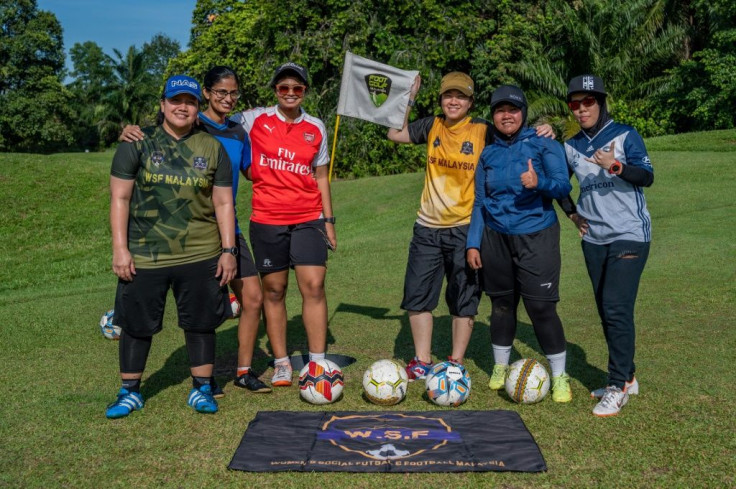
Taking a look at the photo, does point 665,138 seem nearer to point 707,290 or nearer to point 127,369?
point 707,290

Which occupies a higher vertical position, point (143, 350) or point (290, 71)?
point (290, 71)

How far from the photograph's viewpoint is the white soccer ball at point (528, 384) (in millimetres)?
5160

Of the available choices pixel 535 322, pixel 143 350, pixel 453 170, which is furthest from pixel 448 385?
pixel 143 350

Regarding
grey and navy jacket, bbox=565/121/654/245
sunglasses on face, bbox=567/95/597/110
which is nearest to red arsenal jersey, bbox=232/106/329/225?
sunglasses on face, bbox=567/95/597/110

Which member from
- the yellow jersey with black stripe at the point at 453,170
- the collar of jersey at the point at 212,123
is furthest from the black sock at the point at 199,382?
the yellow jersey with black stripe at the point at 453,170

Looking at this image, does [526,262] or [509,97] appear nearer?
[509,97]

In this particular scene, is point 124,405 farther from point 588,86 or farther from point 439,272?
point 588,86

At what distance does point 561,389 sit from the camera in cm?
531

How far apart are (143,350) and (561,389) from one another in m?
3.13

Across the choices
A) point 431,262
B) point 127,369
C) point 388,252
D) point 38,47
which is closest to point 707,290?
point 431,262

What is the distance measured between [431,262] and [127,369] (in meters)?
2.55

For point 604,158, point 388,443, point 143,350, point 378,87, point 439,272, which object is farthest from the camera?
point 378,87

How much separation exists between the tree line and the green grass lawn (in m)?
13.0

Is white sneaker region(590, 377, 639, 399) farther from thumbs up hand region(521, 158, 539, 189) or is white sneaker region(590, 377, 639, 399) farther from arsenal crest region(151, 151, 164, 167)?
arsenal crest region(151, 151, 164, 167)
